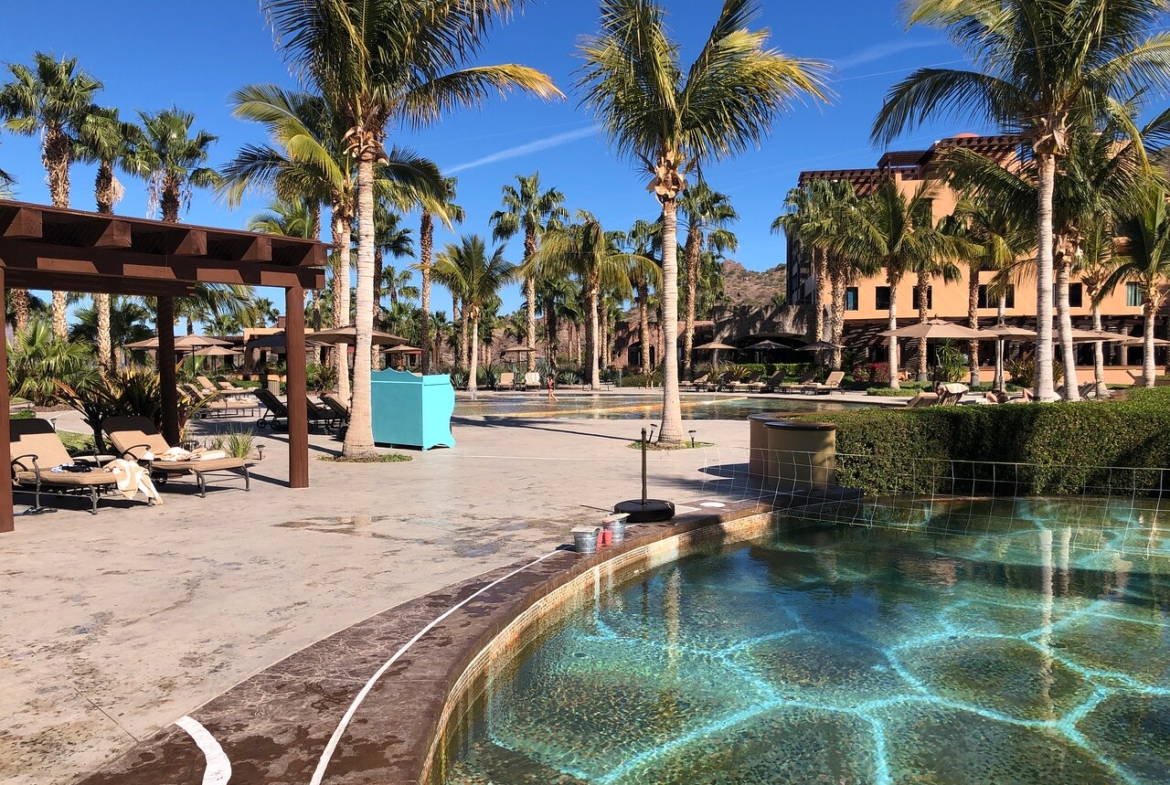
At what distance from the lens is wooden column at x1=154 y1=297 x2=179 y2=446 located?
39.8ft

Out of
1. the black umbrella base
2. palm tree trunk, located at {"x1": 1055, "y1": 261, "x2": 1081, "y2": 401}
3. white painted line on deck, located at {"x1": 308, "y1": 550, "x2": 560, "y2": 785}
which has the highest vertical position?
palm tree trunk, located at {"x1": 1055, "y1": 261, "x2": 1081, "y2": 401}

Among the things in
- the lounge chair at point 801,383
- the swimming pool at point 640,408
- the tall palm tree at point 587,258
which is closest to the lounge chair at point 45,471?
the swimming pool at point 640,408

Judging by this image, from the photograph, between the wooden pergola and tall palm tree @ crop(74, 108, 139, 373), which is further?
tall palm tree @ crop(74, 108, 139, 373)

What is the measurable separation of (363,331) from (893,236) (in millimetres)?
25165

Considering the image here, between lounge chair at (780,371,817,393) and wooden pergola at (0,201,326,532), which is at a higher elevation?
wooden pergola at (0,201,326,532)

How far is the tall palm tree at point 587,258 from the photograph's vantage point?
33094 millimetres

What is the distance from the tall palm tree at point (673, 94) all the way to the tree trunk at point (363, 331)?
170 inches

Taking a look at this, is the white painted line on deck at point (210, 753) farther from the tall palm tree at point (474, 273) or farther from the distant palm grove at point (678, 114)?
the tall palm tree at point (474, 273)

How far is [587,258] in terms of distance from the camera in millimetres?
33625

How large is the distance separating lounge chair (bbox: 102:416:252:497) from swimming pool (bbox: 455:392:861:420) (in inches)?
489

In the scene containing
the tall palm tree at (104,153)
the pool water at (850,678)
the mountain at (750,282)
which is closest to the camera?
the pool water at (850,678)

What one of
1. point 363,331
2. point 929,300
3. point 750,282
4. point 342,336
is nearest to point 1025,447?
point 363,331

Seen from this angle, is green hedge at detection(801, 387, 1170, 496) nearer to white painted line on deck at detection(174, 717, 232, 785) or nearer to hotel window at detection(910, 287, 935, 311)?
white painted line on deck at detection(174, 717, 232, 785)

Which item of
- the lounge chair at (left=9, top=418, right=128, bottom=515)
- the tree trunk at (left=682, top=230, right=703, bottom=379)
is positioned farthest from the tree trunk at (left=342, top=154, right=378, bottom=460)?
the tree trunk at (left=682, top=230, right=703, bottom=379)
